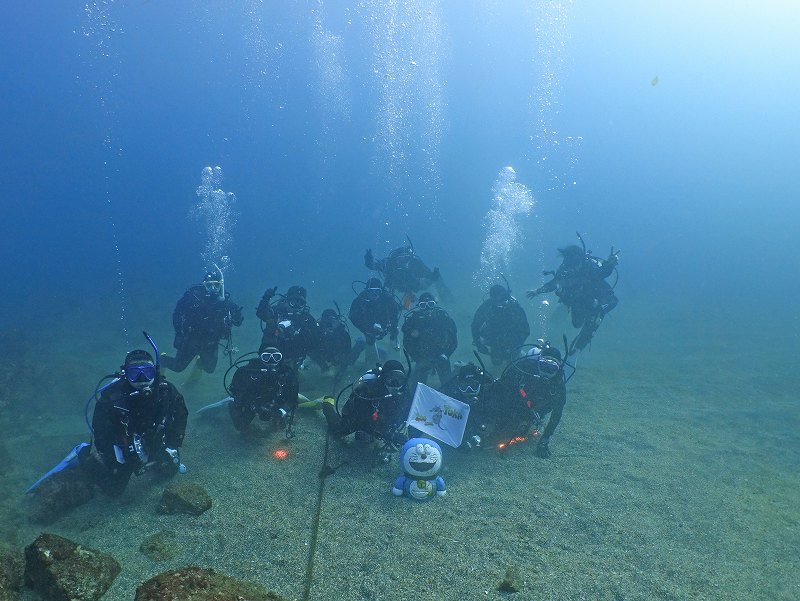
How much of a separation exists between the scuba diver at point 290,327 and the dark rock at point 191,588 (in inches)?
232

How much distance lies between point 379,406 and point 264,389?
1.84 meters

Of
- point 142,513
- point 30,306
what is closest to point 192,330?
point 142,513

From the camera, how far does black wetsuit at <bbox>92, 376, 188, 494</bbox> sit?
5883mm

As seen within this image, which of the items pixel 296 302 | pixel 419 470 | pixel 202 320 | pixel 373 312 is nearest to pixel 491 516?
pixel 419 470

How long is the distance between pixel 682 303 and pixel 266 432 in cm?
2618

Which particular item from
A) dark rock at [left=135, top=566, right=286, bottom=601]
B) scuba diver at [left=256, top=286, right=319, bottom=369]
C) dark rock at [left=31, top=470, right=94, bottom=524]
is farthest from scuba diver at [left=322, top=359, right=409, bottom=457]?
dark rock at [left=31, top=470, right=94, bottom=524]

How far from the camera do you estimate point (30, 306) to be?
102ft

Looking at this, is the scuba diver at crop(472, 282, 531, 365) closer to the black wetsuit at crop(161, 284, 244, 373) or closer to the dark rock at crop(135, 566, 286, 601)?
the black wetsuit at crop(161, 284, 244, 373)

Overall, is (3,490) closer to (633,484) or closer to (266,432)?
(266,432)

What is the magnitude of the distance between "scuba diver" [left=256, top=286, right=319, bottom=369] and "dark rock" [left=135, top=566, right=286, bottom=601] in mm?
5891

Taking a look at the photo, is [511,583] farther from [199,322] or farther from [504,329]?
[199,322]

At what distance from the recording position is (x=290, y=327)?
9.30 meters

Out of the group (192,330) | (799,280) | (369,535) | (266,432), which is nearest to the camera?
(369,535)

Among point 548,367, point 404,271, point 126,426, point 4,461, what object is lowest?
point 4,461
